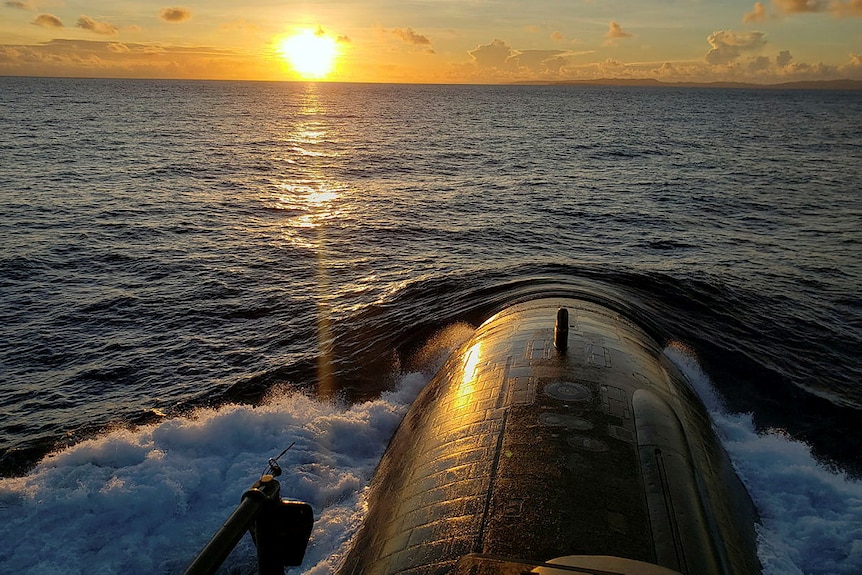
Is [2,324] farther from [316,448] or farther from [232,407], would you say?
[316,448]

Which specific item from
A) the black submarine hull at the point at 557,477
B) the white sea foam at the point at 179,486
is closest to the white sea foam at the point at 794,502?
the black submarine hull at the point at 557,477

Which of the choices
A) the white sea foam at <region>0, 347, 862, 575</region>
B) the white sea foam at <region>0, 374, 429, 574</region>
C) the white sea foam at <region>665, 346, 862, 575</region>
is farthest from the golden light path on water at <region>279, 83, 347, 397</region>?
the white sea foam at <region>665, 346, 862, 575</region>

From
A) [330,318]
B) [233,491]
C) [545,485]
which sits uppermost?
[545,485]

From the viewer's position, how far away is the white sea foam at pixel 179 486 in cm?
1520

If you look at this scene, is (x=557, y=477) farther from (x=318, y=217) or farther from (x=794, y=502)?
(x=318, y=217)

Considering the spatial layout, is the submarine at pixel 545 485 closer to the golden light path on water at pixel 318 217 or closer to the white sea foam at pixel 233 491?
the white sea foam at pixel 233 491

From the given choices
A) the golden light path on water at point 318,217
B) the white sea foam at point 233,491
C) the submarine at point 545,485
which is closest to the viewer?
the submarine at point 545,485

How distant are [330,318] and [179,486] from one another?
14.9 metres

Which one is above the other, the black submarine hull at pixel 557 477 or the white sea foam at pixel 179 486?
the black submarine hull at pixel 557 477

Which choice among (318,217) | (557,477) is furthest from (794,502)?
(318,217)

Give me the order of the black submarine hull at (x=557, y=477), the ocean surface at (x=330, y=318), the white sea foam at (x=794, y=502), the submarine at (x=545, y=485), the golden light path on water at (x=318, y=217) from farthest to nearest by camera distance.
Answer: the golden light path on water at (x=318, y=217) < the ocean surface at (x=330, y=318) < the white sea foam at (x=794, y=502) < the black submarine hull at (x=557, y=477) < the submarine at (x=545, y=485)

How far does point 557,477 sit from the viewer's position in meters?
11.4

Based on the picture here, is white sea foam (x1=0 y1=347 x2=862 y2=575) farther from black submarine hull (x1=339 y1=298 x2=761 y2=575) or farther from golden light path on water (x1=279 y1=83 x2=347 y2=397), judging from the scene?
golden light path on water (x1=279 y1=83 x2=347 y2=397)

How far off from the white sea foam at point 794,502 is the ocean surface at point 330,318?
0.08 meters
